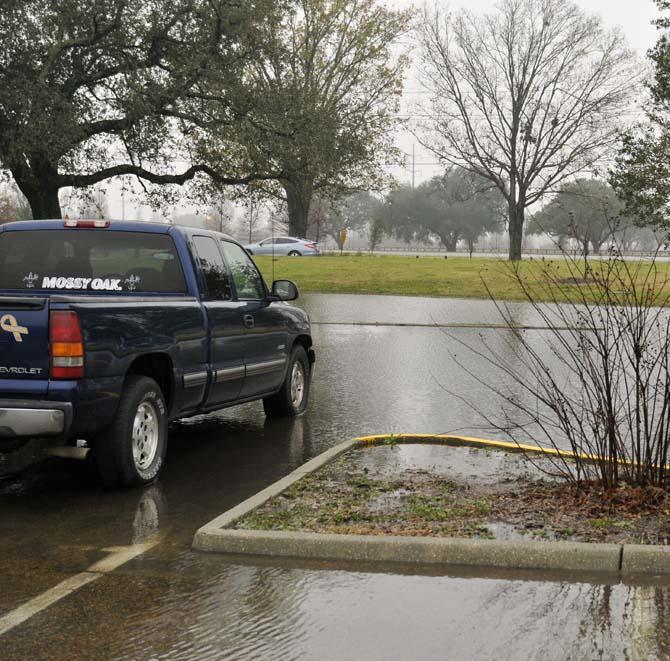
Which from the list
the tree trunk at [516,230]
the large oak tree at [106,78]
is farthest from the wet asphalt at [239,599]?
the tree trunk at [516,230]

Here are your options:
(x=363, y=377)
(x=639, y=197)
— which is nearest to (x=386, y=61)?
(x=639, y=197)

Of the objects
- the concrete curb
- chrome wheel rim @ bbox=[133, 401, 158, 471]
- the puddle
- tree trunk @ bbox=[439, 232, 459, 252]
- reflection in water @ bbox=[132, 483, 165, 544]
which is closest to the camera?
the concrete curb

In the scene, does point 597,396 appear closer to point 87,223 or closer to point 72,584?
point 72,584

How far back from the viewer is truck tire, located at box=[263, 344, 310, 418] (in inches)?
400

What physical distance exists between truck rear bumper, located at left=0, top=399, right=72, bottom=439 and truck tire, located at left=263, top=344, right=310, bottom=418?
383 centimetres

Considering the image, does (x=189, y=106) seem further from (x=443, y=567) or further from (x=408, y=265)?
(x=443, y=567)

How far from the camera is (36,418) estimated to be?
6371 millimetres

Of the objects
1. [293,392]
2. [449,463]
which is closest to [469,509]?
[449,463]

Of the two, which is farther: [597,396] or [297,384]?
[297,384]

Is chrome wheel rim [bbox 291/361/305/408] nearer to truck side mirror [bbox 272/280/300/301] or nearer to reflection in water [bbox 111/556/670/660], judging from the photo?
truck side mirror [bbox 272/280/300/301]

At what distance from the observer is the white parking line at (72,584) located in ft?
14.8

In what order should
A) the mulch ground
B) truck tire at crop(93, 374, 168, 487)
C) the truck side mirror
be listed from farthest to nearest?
the truck side mirror < truck tire at crop(93, 374, 168, 487) < the mulch ground

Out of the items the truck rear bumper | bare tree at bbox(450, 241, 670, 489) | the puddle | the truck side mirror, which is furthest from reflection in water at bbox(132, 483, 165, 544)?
the truck side mirror

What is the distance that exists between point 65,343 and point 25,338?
26cm
